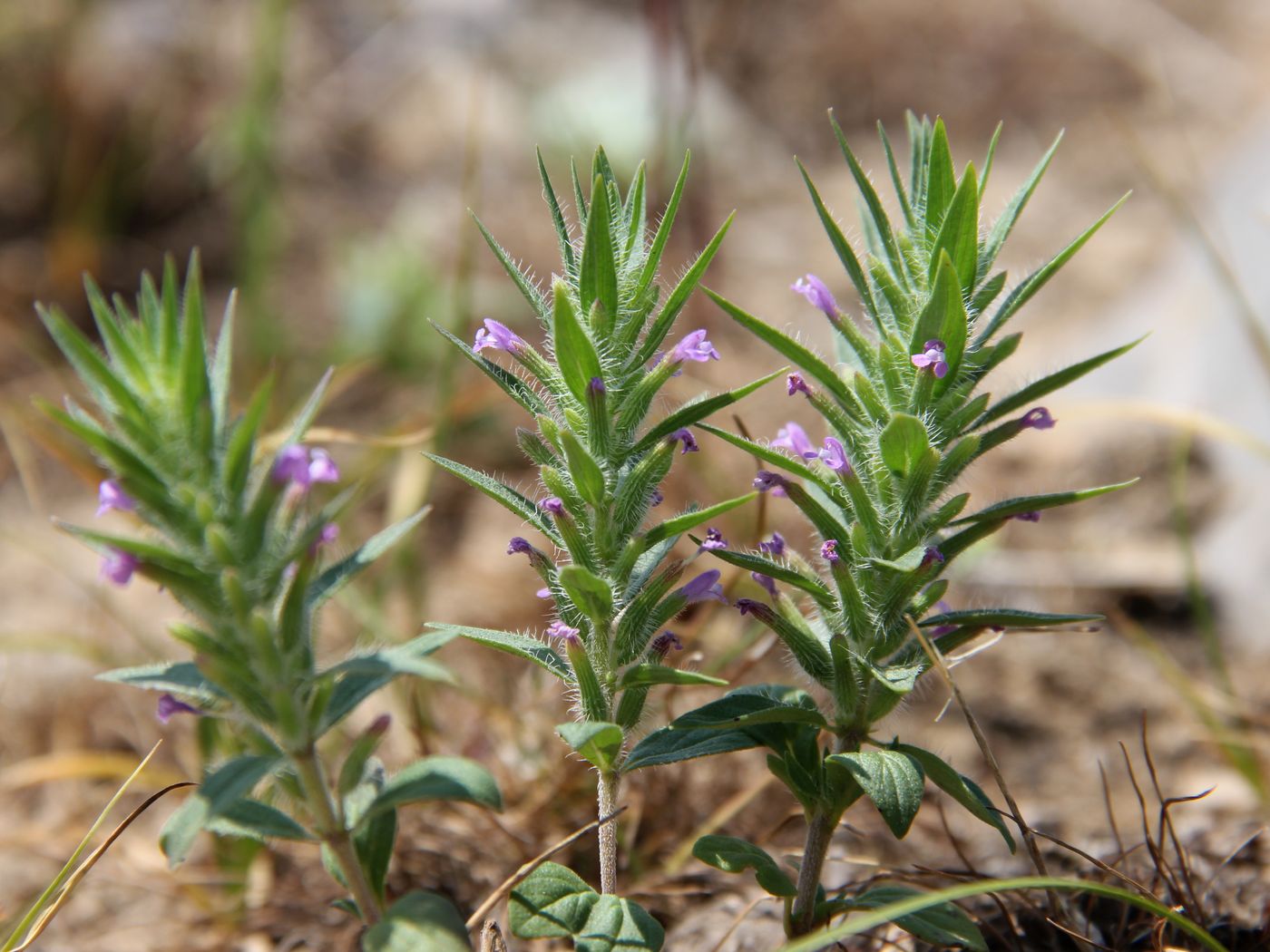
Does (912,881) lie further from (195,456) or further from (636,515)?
(195,456)

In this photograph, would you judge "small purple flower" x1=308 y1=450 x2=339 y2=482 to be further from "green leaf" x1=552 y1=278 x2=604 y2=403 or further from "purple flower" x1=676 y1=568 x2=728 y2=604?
"purple flower" x1=676 y1=568 x2=728 y2=604

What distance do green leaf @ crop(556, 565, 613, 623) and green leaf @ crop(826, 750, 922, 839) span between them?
1.37 feet

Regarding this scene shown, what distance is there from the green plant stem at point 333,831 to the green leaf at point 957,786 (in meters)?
0.86

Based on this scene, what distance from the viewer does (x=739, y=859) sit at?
181 centimetres

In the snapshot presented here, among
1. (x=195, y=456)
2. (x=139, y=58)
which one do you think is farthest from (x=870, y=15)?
(x=195, y=456)

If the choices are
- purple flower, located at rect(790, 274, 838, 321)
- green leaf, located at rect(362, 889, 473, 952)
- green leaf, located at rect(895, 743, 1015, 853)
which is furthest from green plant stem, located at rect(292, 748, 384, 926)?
purple flower, located at rect(790, 274, 838, 321)

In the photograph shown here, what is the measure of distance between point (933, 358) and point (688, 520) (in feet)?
1.40

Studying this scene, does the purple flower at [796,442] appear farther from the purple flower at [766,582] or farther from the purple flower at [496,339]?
the purple flower at [496,339]

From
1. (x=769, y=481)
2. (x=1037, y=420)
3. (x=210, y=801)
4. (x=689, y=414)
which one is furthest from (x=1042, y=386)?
(x=210, y=801)

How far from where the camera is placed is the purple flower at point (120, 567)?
1.44 metres

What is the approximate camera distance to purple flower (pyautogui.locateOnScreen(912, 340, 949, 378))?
1.62 m

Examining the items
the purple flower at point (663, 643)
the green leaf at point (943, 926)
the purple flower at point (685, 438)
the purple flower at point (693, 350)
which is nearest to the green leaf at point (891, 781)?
the green leaf at point (943, 926)

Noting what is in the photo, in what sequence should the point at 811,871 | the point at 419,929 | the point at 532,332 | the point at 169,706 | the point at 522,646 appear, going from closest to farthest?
the point at 419,929 < the point at 169,706 < the point at 522,646 < the point at 811,871 < the point at 532,332

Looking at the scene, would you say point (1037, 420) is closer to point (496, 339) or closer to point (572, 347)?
point (572, 347)
